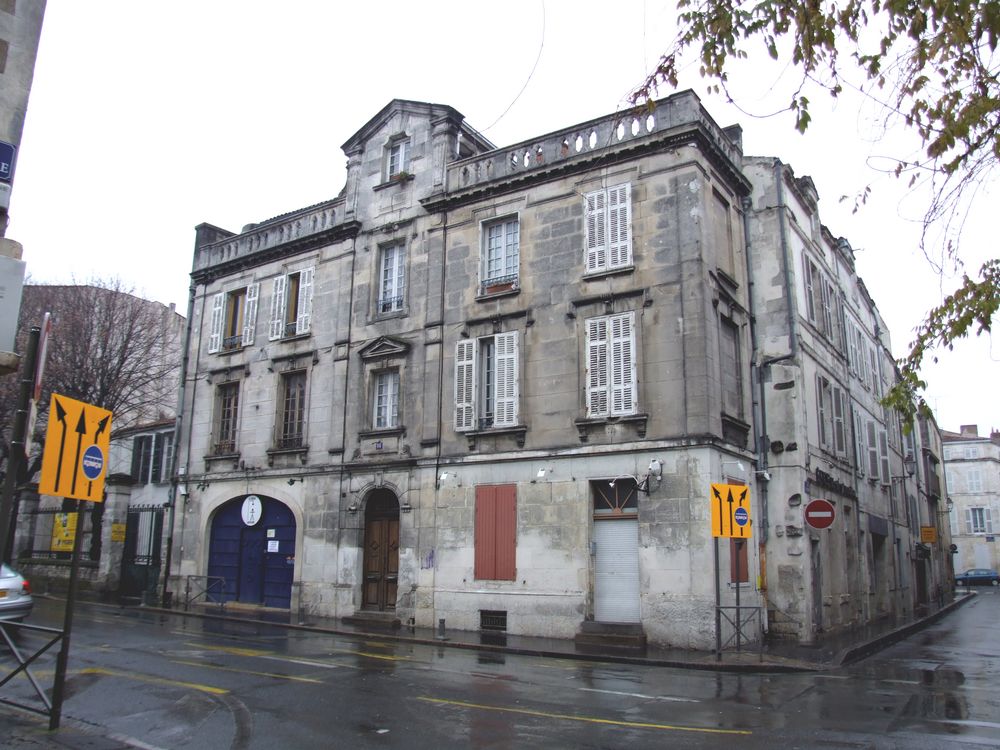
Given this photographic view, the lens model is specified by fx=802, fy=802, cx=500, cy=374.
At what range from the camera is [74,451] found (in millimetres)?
7465

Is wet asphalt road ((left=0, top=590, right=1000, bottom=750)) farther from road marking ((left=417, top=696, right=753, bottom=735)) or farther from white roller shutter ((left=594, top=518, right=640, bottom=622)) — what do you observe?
white roller shutter ((left=594, top=518, right=640, bottom=622))

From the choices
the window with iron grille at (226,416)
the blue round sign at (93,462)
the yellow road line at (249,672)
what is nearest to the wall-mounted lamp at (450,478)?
the yellow road line at (249,672)

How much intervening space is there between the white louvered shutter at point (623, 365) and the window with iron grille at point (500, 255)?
3203 mm

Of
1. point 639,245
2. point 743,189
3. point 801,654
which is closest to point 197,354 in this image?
point 639,245

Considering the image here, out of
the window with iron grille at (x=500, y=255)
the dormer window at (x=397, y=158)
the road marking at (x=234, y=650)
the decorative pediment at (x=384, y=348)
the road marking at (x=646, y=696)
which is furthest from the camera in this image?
the dormer window at (x=397, y=158)

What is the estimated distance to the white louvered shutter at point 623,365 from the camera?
16781 millimetres

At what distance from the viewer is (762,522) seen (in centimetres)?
1803

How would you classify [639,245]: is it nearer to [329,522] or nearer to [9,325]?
[329,522]

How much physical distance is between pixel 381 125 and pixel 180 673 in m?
16.0

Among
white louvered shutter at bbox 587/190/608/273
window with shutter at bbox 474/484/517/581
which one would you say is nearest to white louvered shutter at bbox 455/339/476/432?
window with shutter at bbox 474/484/517/581

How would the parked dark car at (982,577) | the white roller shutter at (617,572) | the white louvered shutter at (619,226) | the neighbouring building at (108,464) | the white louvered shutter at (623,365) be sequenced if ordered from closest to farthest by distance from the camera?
the white roller shutter at (617,572) → the white louvered shutter at (623,365) → the white louvered shutter at (619,226) → the neighbouring building at (108,464) → the parked dark car at (982,577)

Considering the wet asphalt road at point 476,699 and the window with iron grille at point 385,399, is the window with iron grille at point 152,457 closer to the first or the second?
the window with iron grille at point 385,399

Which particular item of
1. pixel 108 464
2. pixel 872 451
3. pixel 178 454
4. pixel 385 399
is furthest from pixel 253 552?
pixel 872 451

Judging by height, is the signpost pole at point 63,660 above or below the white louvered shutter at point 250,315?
below
